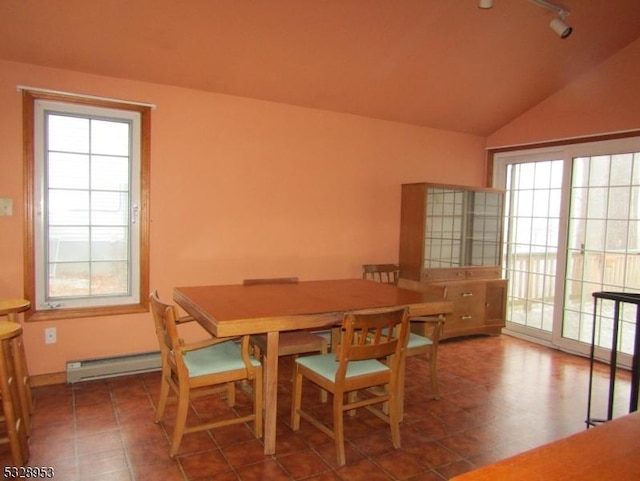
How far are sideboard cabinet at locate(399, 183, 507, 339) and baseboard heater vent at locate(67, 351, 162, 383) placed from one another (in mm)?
2460

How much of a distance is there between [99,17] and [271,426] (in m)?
2.58

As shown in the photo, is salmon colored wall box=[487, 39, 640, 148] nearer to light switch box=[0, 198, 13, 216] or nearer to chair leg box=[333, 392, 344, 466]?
chair leg box=[333, 392, 344, 466]

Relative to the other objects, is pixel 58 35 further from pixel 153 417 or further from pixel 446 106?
pixel 446 106

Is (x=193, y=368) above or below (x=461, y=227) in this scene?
below

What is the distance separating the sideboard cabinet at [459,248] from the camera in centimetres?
442

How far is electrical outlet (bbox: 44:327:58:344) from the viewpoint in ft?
10.3

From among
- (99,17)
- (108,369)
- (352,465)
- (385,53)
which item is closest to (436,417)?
(352,465)

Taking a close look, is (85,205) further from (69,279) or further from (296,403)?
(296,403)

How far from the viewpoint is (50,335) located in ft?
10.4

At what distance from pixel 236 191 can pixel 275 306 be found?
60.7 inches

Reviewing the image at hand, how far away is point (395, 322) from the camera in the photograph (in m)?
2.32

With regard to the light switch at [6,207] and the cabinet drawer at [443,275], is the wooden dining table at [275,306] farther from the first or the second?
the light switch at [6,207]

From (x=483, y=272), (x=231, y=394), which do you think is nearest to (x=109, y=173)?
(x=231, y=394)

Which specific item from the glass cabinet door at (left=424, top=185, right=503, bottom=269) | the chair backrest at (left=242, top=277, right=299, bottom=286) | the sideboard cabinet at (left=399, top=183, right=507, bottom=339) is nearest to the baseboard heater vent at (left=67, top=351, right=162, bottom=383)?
the chair backrest at (left=242, top=277, right=299, bottom=286)
